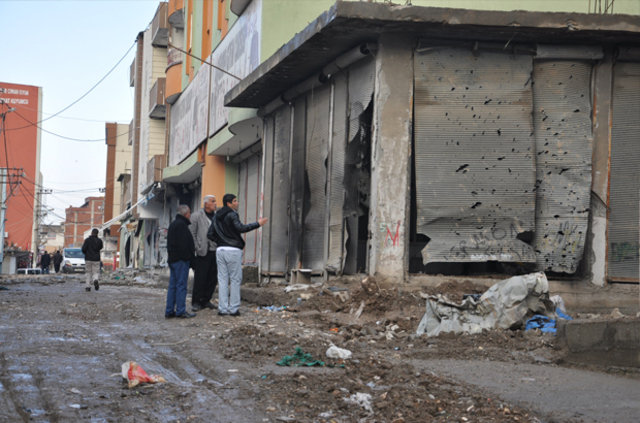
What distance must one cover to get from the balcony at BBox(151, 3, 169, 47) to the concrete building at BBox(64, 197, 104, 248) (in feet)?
351

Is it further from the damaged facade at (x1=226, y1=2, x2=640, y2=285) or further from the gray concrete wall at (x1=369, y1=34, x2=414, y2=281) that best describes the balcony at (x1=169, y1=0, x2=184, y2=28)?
the gray concrete wall at (x1=369, y1=34, x2=414, y2=281)

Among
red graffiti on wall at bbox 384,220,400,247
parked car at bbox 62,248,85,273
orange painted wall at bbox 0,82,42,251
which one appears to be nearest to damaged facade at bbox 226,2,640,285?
red graffiti on wall at bbox 384,220,400,247

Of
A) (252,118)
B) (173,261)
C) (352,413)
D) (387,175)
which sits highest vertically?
(252,118)

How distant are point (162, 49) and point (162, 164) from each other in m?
10.7

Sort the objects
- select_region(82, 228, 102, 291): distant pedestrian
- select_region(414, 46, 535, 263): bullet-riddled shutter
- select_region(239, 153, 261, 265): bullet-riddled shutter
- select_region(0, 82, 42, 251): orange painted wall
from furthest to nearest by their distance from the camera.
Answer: select_region(0, 82, 42, 251): orange painted wall → select_region(239, 153, 261, 265): bullet-riddled shutter → select_region(82, 228, 102, 291): distant pedestrian → select_region(414, 46, 535, 263): bullet-riddled shutter

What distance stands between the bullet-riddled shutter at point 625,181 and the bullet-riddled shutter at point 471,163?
4.43ft

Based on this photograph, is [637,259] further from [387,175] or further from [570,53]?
[387,175]

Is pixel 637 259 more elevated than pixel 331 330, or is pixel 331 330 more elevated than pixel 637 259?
pixel 637 259

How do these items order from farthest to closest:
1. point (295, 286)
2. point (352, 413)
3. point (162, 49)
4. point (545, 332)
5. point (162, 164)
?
1. point (162, 49)
2. point (162, 164)
3. point (295, 286)
4. point (545, 332)
5. point (352, 413)

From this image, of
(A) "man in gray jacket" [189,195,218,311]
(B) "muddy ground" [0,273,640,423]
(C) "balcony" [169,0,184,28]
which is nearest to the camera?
(B) "muddy ground" [0,273,640,423]

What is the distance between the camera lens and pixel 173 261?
12.1 metres

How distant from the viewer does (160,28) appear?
130 ft

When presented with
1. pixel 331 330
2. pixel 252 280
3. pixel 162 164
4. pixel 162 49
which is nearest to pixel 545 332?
pixel 331 330

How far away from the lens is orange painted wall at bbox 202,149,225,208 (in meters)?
24.5
